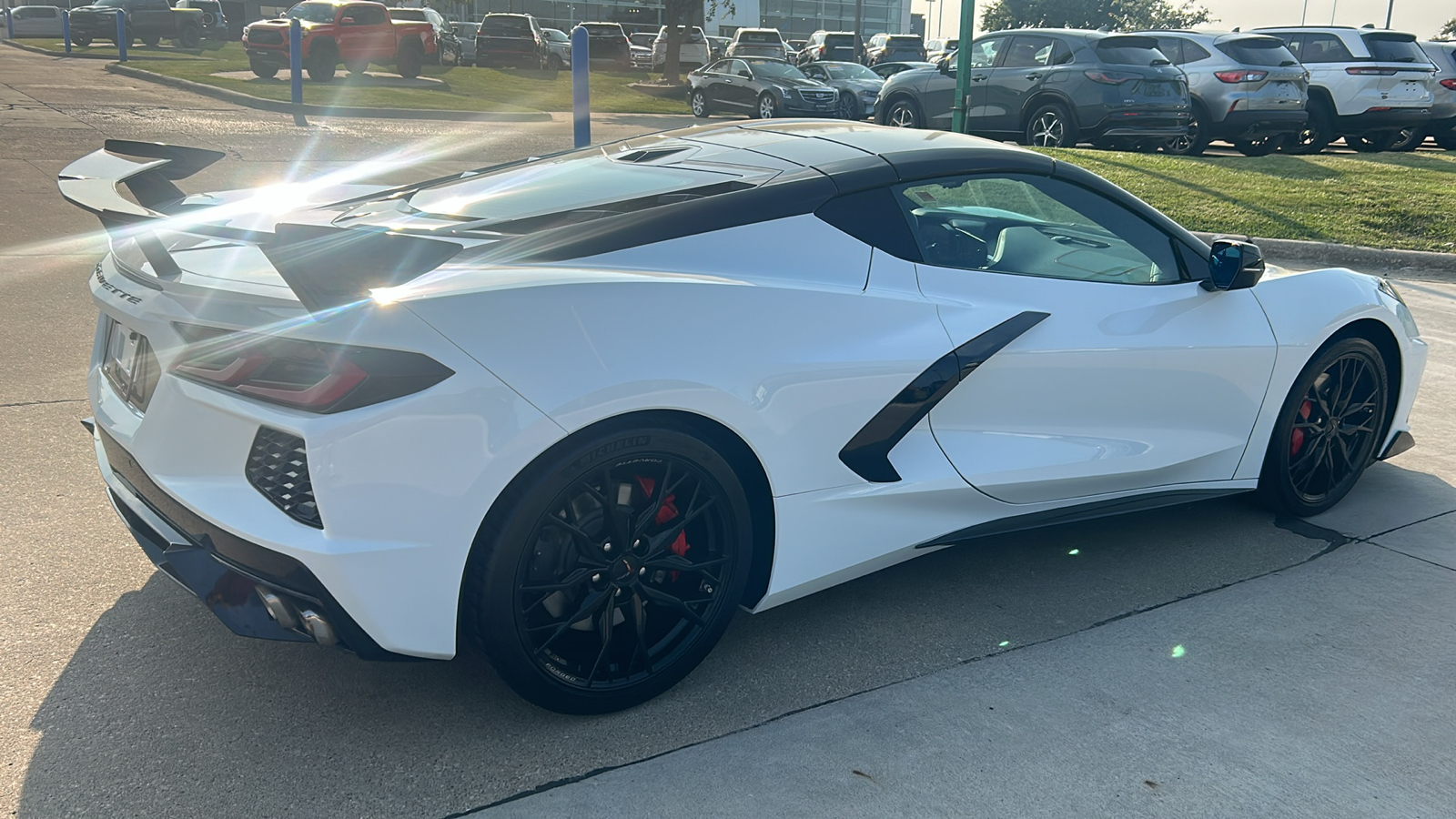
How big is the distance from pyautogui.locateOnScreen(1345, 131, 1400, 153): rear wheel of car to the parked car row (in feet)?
0.14

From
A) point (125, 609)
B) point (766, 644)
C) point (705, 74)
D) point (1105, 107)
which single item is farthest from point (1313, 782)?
point (705, 74)

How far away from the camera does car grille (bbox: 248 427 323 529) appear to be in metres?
2.43

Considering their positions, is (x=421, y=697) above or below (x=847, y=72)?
below

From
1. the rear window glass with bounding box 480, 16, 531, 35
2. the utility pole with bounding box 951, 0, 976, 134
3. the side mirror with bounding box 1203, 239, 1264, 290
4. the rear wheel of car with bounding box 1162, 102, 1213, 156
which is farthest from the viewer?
the rear window glass with bounding box 480, 16, 531, 35

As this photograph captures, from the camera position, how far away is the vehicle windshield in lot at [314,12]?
88.6ft

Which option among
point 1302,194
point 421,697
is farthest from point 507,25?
point 421,697

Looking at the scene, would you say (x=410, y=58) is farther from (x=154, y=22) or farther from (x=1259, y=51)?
(x=1259, y=51)

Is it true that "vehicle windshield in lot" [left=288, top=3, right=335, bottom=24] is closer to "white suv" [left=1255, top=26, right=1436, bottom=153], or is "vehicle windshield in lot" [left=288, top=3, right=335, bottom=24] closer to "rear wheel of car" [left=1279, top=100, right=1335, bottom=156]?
"white suv" [left=1255, top=26, right=1436, bottom=153]

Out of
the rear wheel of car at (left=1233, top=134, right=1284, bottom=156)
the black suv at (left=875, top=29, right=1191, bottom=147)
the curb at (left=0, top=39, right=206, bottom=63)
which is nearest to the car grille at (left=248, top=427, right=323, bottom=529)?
the black suv at (left=875, top=29, right=1191, bottom=147)

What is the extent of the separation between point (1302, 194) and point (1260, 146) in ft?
19.3

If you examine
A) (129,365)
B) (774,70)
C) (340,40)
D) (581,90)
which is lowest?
(129,365)

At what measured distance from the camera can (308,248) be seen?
2650 millimetres

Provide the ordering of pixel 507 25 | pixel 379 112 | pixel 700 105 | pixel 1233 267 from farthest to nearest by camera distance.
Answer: pixel 507 25 → pixel 700 105 → pixel 379 112 → pixel 1233 267

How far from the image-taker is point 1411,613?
354 centimetres
